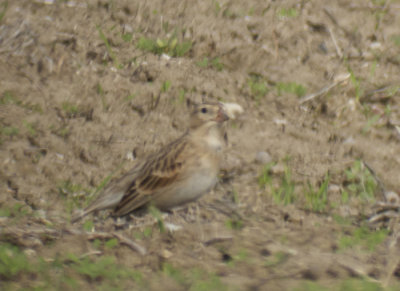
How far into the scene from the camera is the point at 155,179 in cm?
645

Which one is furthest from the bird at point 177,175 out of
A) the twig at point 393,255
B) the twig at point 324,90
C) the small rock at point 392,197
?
the twig at point 324,90

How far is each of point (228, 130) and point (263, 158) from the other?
2.04 ft

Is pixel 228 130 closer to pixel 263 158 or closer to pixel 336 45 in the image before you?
pixel 263 158

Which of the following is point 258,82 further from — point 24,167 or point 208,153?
point 24,167

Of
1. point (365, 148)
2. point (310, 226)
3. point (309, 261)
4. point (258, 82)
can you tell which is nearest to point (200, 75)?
point (258, 82)

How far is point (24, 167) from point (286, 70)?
3.28 m

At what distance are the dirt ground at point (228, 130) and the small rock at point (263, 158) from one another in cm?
4

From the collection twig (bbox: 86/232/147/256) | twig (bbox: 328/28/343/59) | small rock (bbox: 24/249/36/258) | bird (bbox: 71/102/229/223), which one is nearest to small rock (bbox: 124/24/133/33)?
twig (bbox: 328/28/343/59)

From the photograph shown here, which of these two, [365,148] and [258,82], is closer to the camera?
[365,148]

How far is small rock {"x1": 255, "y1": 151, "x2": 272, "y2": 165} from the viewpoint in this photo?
739 cm

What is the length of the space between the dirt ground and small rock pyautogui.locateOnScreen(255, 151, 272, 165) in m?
0.04

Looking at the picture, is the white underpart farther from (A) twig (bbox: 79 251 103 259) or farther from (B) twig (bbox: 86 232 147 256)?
(A) twig (bbox: 79 251 103 259)

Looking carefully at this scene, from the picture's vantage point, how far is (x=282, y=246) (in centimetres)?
591

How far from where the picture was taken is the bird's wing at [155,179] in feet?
21.0
